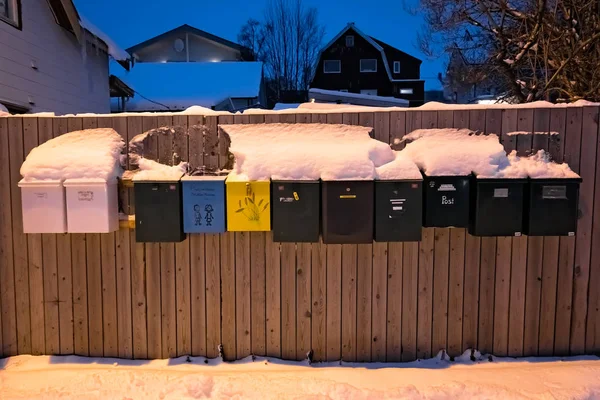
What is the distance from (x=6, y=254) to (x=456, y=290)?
4.19 metres

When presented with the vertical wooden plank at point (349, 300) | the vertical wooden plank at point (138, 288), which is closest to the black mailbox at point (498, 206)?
the vertical wooden plank at point (349, 300)

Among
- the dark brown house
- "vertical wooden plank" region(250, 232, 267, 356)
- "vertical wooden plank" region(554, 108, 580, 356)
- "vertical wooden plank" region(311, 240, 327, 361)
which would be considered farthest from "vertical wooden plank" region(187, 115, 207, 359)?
the dark brown house

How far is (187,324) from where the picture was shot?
4.11m

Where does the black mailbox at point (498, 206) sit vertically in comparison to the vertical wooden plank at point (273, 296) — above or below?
above

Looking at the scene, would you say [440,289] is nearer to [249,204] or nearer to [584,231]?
[584,231]

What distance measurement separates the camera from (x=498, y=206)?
369cm

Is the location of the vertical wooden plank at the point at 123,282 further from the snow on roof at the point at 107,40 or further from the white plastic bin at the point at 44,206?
the snow on roof at the point at 107,40

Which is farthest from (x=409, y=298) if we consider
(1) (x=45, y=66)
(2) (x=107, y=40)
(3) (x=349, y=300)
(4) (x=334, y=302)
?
(2) (x=107, y=40)

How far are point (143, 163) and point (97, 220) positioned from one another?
0.65 metres

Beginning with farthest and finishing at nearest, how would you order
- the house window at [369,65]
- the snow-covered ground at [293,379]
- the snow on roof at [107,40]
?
the house window at [369,65] → the snow on roof at [107,40] → the snow-covered ground at [293,379]

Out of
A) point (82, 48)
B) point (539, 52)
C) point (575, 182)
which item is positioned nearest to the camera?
point (575, 182)

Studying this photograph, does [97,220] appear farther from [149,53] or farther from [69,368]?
[149,53]

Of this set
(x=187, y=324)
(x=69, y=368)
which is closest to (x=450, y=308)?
(x=187, y=324)

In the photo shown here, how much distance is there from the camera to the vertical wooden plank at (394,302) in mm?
4047
